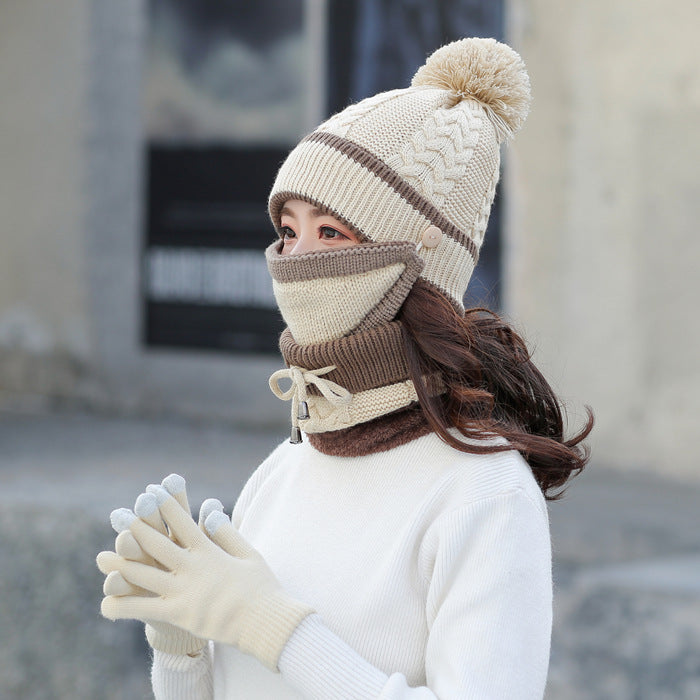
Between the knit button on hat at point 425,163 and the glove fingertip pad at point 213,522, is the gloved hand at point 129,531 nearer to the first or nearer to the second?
the glove fingertip pad at point 213,522

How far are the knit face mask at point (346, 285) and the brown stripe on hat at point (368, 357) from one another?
0.08ft

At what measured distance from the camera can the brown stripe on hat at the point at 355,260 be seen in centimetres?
163

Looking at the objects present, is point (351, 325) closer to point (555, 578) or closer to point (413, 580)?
point (413, 580)

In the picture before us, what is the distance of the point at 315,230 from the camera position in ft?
5.57

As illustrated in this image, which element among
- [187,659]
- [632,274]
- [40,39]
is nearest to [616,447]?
[632,274]

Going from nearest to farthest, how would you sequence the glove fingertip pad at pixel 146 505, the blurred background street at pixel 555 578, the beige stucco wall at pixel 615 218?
the glove fingertip pad at pixel 146 505, the blurred background street at pixel 555 578, the beige stucco wall at pixel 615 218

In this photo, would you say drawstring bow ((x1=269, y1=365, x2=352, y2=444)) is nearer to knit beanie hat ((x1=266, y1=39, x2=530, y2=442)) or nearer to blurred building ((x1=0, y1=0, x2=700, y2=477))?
knit beanie hat ((x1=266, y1=39, x2=530, y2=442))

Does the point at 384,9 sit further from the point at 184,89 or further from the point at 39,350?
the point at 39,350

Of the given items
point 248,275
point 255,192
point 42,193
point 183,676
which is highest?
point 183,676

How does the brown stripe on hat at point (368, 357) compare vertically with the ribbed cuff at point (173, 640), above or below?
above

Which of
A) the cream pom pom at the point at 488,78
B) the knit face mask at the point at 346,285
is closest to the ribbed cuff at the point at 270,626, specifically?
the knit face mask at the point at 346,285

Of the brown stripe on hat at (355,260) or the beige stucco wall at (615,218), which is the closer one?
the brown stripe on hat at (355,260)

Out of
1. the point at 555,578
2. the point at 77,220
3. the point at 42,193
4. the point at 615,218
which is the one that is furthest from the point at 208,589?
the point at 42,193

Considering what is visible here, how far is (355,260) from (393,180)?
0.14 m
